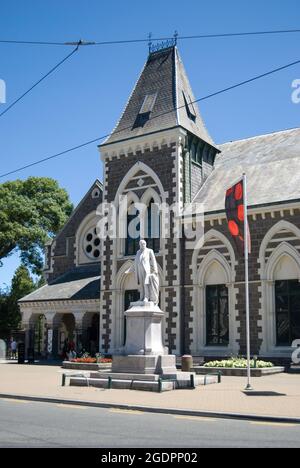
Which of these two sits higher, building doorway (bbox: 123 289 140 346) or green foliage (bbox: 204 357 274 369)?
building doorway (bbox: 123 289 140 346)

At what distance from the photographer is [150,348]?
18594 millimetres

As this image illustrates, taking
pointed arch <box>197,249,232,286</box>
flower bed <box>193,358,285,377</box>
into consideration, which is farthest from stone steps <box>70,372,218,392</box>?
pointed arch <box>197,249,232,286</box>

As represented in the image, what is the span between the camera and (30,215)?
50156 millimetres

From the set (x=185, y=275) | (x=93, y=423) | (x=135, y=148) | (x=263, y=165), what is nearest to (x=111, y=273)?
(x=185, y=275)

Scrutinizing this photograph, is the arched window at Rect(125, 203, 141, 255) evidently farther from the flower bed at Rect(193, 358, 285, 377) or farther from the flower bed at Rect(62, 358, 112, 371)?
the flower bed at Rect(193, 358, 285, 377)

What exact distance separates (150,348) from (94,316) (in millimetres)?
17166

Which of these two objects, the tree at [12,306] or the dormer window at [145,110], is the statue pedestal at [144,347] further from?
the tree at [12,306]

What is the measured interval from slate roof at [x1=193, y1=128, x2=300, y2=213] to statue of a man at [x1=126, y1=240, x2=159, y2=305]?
791cm

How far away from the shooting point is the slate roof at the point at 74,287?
3250 centimetres

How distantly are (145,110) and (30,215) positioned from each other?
21738mm

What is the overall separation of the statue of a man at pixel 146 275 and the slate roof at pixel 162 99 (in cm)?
1143

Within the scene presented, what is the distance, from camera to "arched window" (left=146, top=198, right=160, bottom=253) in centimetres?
2923

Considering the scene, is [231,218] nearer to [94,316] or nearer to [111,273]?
[111,273]

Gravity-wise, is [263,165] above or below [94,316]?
above
